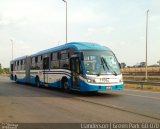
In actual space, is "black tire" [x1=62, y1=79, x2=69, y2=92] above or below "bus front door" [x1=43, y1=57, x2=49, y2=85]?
below

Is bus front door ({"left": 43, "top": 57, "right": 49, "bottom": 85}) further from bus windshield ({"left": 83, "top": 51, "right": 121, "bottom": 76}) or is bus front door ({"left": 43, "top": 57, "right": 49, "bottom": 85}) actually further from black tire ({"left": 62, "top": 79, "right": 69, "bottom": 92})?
bus windshield ({"left": 83, "top": 51, "right": 121, "bottom": 76})

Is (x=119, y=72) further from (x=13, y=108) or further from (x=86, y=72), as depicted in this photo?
(x=13, y=108)

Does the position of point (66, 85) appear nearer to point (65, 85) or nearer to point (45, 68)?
point (65, 85)

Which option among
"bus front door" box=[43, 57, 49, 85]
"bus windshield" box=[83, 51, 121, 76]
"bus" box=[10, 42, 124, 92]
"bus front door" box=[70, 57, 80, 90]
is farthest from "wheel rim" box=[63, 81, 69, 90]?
"bus front door" box=[43, 57, 49, 85]

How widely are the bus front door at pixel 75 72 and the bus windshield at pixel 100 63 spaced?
0.72m

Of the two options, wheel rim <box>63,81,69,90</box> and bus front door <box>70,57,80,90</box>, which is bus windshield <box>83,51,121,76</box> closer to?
bus front door <box>70,57,80,90</box>

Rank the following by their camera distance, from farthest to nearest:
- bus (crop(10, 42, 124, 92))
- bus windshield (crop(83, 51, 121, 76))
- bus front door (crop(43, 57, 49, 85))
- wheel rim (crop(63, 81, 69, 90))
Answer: bus front door (crop(43, 57, 49, 85)), wheel rim (crop(63, 81, 69, 90)), bus windshield (crop(83, 51, 121, 76)), bus (crop(10, 42, 124, 92))

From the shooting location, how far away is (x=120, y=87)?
1808 centimetres

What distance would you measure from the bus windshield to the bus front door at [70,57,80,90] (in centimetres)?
72

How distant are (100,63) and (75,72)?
1738 millimetres

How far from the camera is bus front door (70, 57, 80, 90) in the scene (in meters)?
18.5

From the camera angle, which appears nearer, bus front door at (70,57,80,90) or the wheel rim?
bus front door at (70,57,80,90)

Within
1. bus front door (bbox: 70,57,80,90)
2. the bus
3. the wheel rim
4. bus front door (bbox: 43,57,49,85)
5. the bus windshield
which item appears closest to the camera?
the bus

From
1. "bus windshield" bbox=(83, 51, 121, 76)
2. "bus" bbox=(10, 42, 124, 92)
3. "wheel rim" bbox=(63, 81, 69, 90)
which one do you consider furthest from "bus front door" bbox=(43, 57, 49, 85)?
"bus windshield" bbox=(83, 51, 121, 76)
